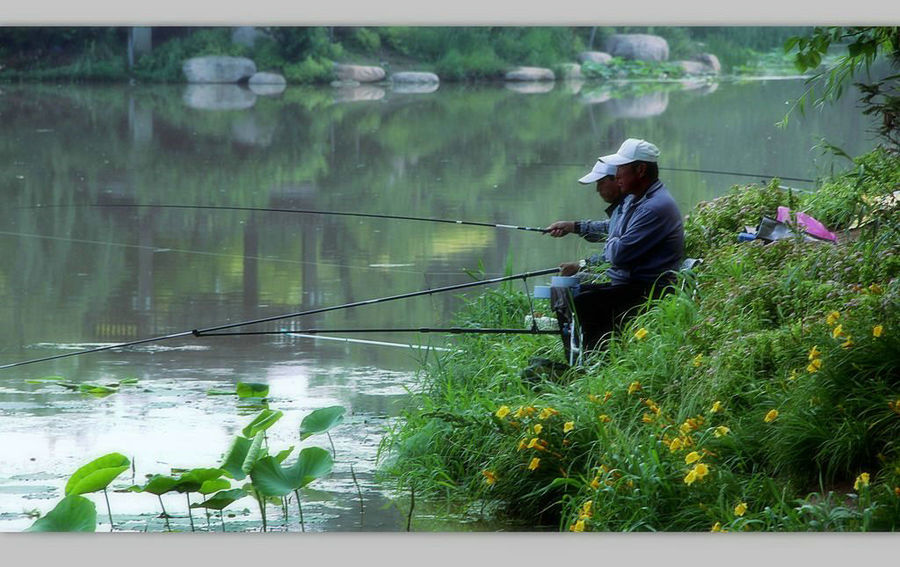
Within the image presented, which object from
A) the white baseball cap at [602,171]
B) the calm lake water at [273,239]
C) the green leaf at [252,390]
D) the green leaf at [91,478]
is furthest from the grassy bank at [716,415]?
the green leaf at [91,478]

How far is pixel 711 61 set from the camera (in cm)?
2139

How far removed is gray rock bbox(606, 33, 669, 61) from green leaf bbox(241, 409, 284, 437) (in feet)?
63.5

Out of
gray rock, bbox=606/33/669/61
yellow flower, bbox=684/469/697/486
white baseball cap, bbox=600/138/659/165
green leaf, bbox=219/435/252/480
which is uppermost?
gray rock, bbox=606/33/669/61

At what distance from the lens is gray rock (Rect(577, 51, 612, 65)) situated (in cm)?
2455

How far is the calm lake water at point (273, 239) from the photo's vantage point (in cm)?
538

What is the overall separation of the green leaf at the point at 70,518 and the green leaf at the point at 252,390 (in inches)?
74.8

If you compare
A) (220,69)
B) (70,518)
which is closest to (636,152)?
(70,518)

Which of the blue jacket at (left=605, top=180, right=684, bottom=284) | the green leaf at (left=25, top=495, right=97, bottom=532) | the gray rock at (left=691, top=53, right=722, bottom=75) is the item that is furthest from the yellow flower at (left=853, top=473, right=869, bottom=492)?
the gray rock at (left=691, top=53, right=722, bottom=75)

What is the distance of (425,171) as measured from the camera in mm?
15047

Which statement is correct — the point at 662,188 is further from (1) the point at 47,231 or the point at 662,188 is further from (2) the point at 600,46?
(2) the point at 600,46

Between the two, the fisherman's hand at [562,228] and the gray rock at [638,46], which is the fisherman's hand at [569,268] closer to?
the fisherman's hand at [562,228]

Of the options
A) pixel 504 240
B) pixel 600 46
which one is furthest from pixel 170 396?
pixel 600 46

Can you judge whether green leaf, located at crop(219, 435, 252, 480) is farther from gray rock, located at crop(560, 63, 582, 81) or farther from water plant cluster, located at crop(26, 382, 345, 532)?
gray rock, located at crop(560, 63, 582, 81)

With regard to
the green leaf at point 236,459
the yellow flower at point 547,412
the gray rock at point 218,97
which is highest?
the gray rock at point 218,97
